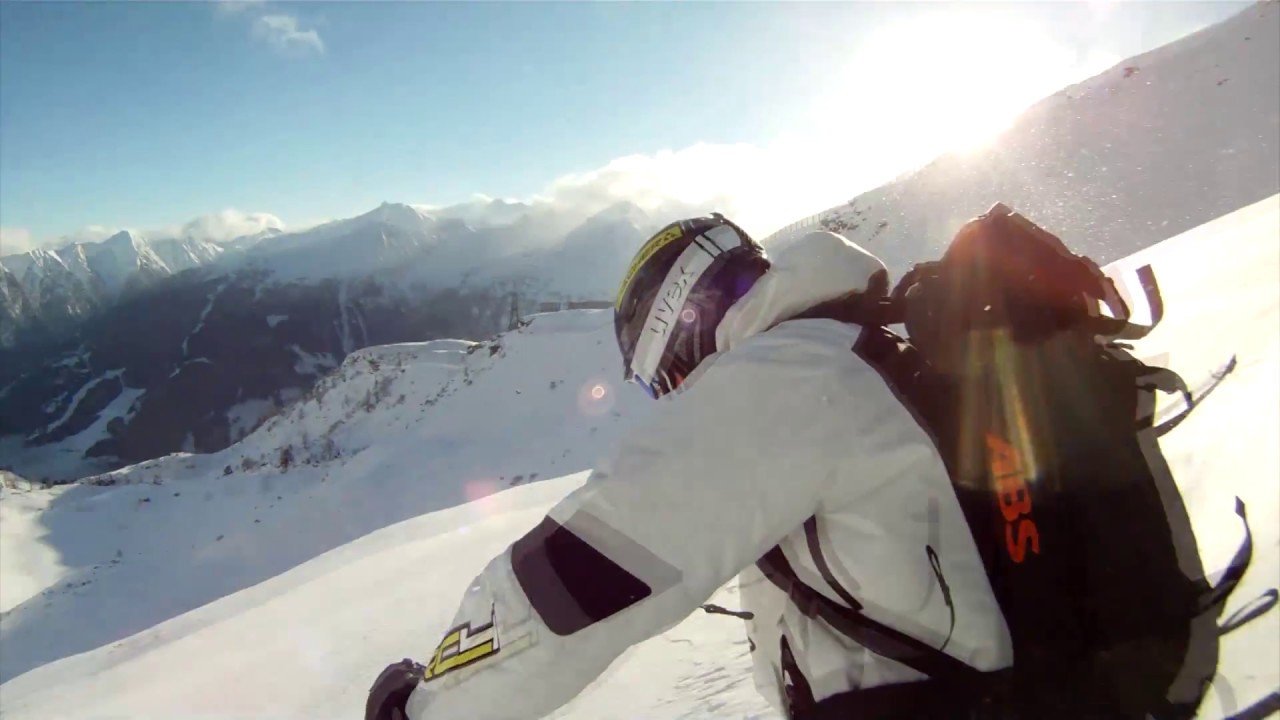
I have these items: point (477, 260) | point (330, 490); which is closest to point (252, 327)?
point (477, 260)

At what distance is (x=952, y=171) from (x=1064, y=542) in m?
23.9

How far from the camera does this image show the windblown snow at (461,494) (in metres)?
3.07

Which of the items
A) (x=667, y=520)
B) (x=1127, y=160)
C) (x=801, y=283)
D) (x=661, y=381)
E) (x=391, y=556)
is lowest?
(x=391, y=556)

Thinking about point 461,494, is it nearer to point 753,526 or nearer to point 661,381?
point 661,381

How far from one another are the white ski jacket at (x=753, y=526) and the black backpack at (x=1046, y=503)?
0.12ft

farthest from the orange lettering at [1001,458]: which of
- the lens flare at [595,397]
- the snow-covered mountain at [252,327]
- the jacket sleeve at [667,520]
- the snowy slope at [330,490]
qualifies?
the snow-covered mountain at [252,327]

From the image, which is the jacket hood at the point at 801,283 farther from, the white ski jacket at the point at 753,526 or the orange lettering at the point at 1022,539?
the orange lettering at the point at 1022,539

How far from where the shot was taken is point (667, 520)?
4.49 feet

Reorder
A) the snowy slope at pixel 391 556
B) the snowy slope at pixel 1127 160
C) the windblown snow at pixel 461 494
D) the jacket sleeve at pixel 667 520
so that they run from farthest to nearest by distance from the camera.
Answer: the snowy slope at pixel 1127 160 < the windblown snow at pixel 461 494 < the snowy slope at pixel 391 556 < the jacket sleeve at pixel 667 520

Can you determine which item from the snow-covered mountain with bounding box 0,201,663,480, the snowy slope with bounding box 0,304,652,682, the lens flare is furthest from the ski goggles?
the snow-covered mountain with bounding box 0,201,663,480

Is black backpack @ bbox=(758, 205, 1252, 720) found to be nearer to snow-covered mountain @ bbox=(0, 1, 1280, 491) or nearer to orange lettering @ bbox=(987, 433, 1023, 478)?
orange lettering @ bbox=(987, 433, 1023, 478)

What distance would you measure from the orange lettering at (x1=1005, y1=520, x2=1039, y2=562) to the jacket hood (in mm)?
571

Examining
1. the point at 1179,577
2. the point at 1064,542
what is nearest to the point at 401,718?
the point at 1064,542

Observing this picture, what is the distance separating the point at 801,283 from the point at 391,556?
813 cm
